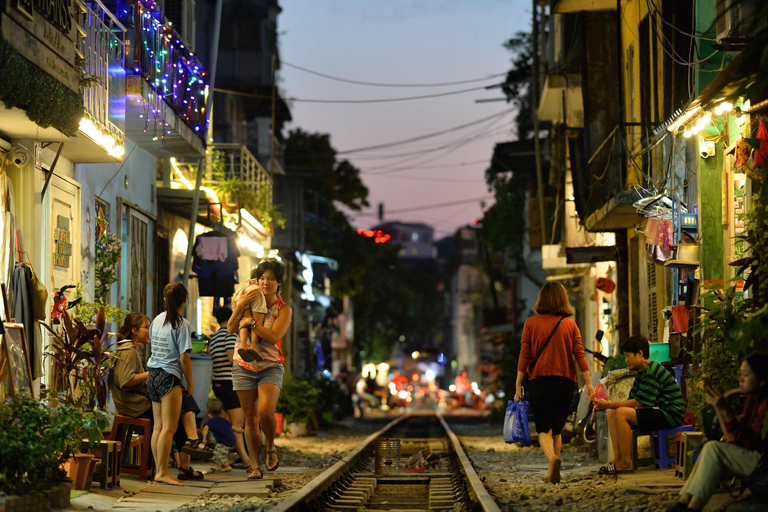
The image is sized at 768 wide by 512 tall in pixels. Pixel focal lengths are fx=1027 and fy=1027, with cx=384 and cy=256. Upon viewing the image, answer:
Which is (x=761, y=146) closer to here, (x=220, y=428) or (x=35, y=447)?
(x=35, y=447)

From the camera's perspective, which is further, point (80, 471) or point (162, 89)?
point (162, 89)

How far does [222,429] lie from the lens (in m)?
11.7

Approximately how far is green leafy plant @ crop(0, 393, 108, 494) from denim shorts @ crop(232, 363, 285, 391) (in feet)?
6.62

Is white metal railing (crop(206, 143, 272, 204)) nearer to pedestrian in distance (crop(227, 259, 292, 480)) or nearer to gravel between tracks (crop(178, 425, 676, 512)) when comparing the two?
gravel between tracks (crop(178, 425, 676, 512))

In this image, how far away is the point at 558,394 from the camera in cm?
944

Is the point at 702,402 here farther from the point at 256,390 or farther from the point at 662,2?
the point at 662,2

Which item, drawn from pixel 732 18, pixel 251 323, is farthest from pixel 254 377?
pixel 732 18

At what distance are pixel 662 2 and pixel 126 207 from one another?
8332 mm

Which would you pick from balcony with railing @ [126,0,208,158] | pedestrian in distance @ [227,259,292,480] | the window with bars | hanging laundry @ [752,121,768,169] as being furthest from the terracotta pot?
hanging laundry @ [752,121,768,169]

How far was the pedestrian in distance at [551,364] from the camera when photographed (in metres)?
9.45

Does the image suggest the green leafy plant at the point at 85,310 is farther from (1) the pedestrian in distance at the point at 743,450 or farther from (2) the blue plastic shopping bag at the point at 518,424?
(1) the pedestrian in distance at the point at 743,450

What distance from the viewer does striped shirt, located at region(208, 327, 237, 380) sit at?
39.1 feet

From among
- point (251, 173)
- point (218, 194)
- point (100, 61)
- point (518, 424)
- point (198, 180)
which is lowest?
point (518, 424)

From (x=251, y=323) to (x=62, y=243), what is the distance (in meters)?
3.20
